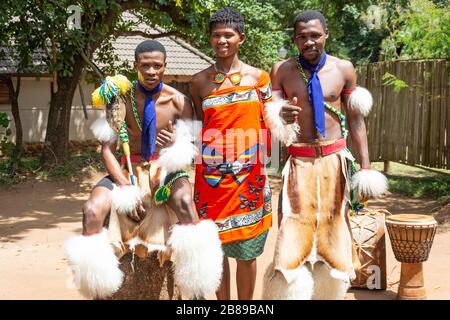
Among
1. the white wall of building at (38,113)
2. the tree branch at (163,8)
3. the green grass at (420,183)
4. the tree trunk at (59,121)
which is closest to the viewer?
the green grass at (420,183)

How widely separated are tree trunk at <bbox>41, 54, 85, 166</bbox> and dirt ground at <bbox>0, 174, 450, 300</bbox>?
102 cm

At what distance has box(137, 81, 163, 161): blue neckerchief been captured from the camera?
3.59 meters

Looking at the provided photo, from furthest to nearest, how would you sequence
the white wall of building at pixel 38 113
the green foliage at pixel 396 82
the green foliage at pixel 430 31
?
the white wall of building at pixel 38 113 → the green foliage at pixel 396 82 → the green foliage at pixel 430 31

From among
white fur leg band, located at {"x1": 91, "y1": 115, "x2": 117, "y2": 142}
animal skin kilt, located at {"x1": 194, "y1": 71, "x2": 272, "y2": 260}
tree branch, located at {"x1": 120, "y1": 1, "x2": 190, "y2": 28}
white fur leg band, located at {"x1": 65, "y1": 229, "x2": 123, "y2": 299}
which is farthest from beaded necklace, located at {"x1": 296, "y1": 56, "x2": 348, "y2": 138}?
tree branch, located at {"x1": 120, "y1": 1, "x2": 190, "y2": 28}

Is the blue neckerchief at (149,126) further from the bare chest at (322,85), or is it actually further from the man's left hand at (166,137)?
the bare chest at (322,85)

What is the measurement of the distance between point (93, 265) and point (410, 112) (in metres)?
8.36

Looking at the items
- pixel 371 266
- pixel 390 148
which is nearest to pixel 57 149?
pixel 390 148

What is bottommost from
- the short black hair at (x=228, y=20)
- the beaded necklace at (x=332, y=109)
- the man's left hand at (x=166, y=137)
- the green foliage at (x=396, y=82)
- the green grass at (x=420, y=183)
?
the green grass at (x=420, y=183)

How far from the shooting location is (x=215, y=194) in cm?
369

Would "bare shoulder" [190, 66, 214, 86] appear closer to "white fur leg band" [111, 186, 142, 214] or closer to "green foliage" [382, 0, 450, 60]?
"white fur leg band" [111, 186, 142, 214]

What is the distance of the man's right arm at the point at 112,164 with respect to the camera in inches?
137

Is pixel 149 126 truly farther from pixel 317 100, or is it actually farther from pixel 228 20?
pixel 317 100

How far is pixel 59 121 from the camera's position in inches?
475

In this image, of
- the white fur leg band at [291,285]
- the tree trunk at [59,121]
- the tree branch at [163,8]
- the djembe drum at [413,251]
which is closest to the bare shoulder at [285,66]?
the white fur leg band at [291,285]
